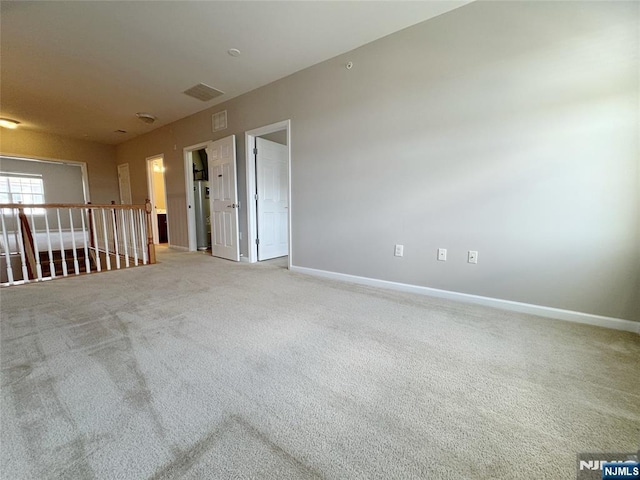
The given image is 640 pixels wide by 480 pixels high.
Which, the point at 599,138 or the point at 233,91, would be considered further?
the point at 233,91

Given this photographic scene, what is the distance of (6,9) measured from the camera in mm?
2148

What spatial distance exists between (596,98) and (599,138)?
29cm

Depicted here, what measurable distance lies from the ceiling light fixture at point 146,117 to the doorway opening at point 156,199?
0.77 m

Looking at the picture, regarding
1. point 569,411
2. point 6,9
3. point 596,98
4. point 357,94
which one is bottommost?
point 569,411

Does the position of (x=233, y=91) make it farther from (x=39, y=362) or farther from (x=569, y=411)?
(x=569, y=411)

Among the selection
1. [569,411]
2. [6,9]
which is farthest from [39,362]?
[6,9]

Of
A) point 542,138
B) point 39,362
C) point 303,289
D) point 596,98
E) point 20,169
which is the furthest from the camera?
point 20,169

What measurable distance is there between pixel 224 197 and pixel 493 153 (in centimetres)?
380

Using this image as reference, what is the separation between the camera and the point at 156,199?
656 centimetres

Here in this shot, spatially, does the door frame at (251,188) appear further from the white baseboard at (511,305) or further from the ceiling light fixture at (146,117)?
the ceiling light fixture at (146,117)

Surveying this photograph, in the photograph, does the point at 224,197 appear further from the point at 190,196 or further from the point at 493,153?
the point at 493,153

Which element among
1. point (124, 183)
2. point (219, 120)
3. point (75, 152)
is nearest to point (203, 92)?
point (219, 120)

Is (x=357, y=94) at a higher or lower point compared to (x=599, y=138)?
higher

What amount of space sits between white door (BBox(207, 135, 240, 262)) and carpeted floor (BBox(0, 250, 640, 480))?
6.97ft
